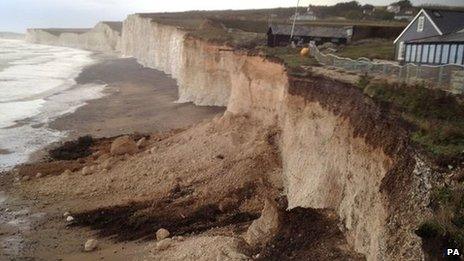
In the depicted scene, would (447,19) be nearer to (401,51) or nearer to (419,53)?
(401,51)

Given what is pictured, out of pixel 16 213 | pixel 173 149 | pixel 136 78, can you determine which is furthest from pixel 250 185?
pixel 136 78

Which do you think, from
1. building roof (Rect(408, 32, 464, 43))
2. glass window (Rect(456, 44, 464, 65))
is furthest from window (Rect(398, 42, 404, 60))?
glass window (Rect(456, 44, 464, 65))

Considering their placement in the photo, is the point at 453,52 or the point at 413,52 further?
the point at 413,52

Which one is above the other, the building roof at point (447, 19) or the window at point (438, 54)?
the building roof at point (447, 19)

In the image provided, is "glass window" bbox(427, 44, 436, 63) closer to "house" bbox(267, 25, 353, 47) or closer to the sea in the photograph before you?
"house" bbox(267, 25, 353, 47)

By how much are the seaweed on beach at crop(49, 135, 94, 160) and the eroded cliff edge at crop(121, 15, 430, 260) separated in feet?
27.6

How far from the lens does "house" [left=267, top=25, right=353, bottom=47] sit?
3981 centimetres

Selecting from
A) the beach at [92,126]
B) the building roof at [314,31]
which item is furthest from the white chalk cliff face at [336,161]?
the building roof at [314,31]

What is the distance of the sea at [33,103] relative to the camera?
2870cm

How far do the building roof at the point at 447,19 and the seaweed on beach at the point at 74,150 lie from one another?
20349 millimetres

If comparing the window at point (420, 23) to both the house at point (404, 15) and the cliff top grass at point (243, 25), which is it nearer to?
the cliff top grass at point (243, 25)

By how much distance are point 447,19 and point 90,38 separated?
110m

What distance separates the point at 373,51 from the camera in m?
32.3

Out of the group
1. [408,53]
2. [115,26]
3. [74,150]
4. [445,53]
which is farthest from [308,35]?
[115,26]
